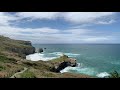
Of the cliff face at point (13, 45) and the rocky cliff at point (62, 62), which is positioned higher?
the cliff face at point (13, 45)

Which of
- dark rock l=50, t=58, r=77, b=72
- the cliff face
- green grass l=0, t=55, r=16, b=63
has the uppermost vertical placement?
the cliff face

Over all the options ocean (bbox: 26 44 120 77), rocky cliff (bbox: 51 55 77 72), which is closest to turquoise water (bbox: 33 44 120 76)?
ocean (bbox: 26 44 120 77)

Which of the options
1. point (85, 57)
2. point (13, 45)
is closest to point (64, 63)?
point (85, 57)

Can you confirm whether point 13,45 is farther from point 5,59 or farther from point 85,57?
point 85,57

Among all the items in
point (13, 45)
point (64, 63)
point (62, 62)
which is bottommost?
point (64, 63)

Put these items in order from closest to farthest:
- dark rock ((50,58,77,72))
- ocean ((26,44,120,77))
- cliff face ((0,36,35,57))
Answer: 1. ocean ((26,44,120,77))
2. cliff face ((0,36,35,57))
3. dark rock ((50,58,77,72))

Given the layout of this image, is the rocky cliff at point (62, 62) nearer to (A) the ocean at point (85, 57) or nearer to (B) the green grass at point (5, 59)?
(A) the ocean at point (85, 57)

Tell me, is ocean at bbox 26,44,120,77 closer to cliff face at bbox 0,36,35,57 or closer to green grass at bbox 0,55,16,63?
cliff face at bbox 0,36,35,57

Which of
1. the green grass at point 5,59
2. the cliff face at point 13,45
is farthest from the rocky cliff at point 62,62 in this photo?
the green grass at point 5,59

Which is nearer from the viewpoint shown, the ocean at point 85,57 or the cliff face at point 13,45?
the ocean at point 85,57
